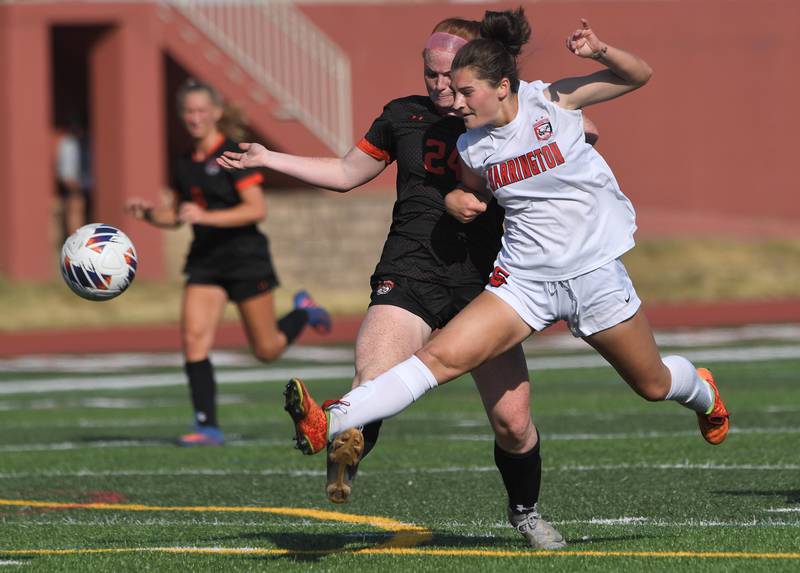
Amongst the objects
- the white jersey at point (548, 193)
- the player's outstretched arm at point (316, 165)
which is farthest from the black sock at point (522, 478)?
the player's outstretched arm at point (316, 165)

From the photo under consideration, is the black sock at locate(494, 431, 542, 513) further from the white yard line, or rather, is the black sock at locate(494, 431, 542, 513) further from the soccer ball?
the white yard line

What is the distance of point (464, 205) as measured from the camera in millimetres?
6582

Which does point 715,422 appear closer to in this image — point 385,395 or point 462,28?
point 385,395

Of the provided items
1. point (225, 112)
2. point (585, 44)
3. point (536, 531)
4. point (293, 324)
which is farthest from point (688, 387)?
point (293, 324)

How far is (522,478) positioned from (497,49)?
179cm

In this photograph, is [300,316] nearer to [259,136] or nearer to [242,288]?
[242,288]

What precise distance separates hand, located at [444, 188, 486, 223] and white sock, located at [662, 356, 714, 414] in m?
1.01

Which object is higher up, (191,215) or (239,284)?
(191,215)

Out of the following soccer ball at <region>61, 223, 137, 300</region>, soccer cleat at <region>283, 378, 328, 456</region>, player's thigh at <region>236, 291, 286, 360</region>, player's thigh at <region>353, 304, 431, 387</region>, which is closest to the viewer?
soccer cleat at <region>283, 378, 328, 456</region>

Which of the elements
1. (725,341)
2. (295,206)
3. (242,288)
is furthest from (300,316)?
(295,206)

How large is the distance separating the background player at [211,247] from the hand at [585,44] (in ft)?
16.3

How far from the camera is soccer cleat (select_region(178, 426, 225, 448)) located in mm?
11375

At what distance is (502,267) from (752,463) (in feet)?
12.0

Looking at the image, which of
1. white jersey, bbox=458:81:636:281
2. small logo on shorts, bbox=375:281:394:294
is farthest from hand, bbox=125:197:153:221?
white jersey, bbox=458:81:636:281
